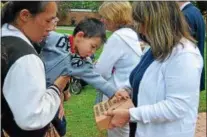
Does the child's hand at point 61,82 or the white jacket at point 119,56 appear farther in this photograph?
the white jacket at point 119,56

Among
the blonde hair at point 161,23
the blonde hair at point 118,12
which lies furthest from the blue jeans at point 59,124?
the blonde hair at point 118,12

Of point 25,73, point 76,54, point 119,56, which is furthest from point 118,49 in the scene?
point 25,73

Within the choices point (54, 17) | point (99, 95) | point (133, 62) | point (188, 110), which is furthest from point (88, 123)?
point (54, 17)

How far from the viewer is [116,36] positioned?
3.65 meters

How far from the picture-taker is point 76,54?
109 inches

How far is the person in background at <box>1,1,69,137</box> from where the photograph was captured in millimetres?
1922

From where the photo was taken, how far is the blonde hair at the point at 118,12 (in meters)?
3.75

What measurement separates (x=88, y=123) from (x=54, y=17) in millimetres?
3886

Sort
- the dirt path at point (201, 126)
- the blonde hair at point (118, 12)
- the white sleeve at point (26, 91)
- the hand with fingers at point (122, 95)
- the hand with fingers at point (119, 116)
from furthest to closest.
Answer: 1. the dirt path at point (201, 126)
2. the blonde hair at point (118, 12)
3. the hand with fingers at point (122, 95)
4. the hand with fingers at point (119, 116)
5. the white sleeve at point (26, 91)

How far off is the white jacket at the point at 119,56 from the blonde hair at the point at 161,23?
111 cm

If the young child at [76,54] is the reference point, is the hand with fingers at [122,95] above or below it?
below

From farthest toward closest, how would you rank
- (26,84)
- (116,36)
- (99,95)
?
(99,95)
(116,36)
(26,84)

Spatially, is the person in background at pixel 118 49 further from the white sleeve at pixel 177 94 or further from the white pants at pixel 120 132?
the white sleeve at pixel 177 94

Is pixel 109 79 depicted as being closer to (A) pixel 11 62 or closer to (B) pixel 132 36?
(B) pixel 132 36
